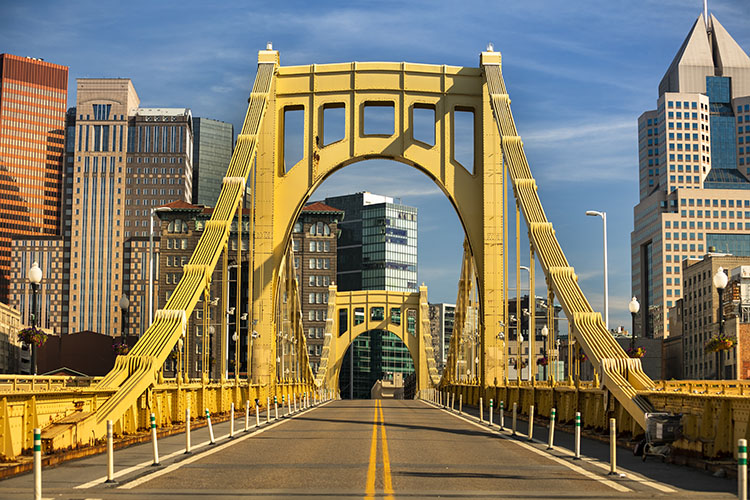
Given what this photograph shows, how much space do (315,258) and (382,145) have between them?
130m

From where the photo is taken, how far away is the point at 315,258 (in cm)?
18100

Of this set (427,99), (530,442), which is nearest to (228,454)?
(530,442)

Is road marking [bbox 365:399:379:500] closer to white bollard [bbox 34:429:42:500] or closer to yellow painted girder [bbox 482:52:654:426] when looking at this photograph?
white bollard [bbox 34:429:42:500]

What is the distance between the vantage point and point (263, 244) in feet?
168

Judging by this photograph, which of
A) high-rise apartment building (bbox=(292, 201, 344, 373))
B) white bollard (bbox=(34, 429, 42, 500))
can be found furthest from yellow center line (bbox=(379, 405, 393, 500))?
high-rise apartment building (bbox=(292, 201, 344, 373))

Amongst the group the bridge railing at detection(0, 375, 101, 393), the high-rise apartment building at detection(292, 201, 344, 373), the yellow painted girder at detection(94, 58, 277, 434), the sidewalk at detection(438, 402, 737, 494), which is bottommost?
the sidewalk at detection(438, 402, 737, 494)

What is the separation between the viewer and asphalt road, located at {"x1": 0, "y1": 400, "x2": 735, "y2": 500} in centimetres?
1516

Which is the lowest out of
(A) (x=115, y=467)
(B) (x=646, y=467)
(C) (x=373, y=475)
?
(B) (x=646, y=467)

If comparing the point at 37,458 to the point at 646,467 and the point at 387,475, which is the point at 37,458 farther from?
the point at 646,467

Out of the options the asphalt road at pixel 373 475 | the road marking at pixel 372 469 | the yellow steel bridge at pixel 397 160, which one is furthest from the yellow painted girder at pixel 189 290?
the road marking at pixel 372 469

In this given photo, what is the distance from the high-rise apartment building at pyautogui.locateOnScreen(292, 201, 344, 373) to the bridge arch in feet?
412

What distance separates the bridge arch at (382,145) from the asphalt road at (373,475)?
25.5 meters

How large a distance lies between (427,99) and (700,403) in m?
33.5

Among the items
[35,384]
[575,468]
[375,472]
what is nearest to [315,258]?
[35,384]
